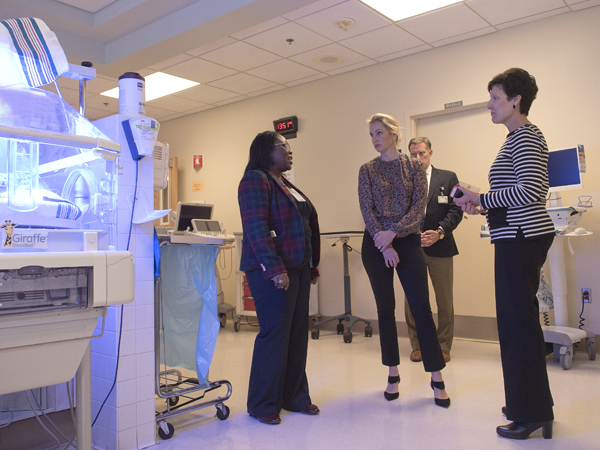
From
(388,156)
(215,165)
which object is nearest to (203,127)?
(215,165)

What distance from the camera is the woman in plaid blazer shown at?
7.18ft

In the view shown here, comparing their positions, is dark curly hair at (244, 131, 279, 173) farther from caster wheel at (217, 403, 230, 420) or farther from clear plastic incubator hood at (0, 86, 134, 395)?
caster wheel at (217, 403, 230, 420)

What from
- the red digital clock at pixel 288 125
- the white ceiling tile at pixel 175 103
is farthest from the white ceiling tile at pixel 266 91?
the white ceiling tile at pixel 175 103

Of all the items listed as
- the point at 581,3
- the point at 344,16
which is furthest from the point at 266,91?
the point at 581,3

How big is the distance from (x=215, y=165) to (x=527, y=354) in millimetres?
4775

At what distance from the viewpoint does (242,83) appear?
17.1 ft

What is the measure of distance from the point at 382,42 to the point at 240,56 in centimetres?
128

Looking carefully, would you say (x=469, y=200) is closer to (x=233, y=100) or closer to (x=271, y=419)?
(x=271, y=419)

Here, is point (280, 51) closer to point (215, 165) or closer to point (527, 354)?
point (215, 165)

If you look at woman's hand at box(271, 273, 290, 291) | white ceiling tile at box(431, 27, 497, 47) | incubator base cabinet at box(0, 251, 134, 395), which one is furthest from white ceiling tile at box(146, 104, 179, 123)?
incubator base cabinet at box(0, 251, 134, 395)

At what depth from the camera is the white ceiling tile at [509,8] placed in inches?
140

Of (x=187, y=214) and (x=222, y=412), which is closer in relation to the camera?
(x=222, y=412)

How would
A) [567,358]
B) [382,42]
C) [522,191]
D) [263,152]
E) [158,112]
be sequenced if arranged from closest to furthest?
[522,191] < [263,152] < [567,358] < [382,42] < [158,112]

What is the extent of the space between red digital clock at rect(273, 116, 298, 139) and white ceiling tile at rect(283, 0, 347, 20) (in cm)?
154
